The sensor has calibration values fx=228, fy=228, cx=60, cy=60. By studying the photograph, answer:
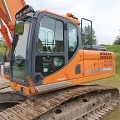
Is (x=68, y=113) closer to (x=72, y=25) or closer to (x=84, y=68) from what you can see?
(x=84, y=68)

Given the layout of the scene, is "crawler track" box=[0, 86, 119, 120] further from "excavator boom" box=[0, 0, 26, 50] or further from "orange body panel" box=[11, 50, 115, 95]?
"excavator boom" box=[0, 0, 26, 50]

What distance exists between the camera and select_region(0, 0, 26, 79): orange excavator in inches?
241

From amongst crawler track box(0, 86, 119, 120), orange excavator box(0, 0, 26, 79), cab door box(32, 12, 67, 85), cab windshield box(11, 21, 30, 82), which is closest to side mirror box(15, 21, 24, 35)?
cab windshield box(11, 21, 30, 82)

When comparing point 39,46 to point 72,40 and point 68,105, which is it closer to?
point 72,40

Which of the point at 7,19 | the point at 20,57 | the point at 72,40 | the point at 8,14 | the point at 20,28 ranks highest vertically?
the point at 8,14

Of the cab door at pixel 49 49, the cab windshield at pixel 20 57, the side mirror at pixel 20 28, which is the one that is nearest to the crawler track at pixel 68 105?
the cab door at pixel 49 49

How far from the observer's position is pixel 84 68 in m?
6.10

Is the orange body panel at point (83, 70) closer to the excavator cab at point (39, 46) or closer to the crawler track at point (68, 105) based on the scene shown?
the excavator cab at point (39, 46)

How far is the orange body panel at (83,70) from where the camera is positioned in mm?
5183

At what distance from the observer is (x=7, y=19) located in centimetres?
618

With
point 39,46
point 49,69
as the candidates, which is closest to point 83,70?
point 49,69

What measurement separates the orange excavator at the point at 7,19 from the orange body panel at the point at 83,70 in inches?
52.9

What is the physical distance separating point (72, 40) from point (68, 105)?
1.64 m

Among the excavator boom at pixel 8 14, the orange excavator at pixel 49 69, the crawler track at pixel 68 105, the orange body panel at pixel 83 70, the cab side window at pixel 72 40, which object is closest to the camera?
the crawler track at pixel 68 105
